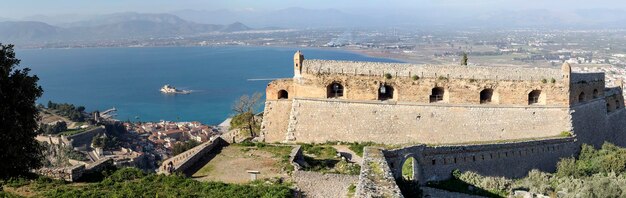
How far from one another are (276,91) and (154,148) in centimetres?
3607

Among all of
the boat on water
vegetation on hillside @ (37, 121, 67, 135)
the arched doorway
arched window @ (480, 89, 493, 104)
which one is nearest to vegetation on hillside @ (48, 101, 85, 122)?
vegetation on hillside @ (37, 121, 67, 135)

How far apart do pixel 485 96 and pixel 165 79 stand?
110265mm

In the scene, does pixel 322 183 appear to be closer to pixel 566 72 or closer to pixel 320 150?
pixel 320 150

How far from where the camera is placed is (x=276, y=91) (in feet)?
76.2

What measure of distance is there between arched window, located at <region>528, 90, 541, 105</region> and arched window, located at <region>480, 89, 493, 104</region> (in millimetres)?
1438

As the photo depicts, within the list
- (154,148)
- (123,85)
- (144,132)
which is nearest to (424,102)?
(154,148)

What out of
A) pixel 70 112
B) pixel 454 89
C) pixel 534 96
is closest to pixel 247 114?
pixel 454 89

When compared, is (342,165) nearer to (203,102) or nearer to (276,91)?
(276,91)

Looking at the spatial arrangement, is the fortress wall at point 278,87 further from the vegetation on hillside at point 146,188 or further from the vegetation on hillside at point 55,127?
the vegetation on hillside at point 55,127

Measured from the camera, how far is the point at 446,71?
21.4 metres

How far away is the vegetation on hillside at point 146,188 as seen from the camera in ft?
40.5

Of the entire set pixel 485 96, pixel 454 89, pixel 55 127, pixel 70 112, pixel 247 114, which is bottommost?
pixel 55 127

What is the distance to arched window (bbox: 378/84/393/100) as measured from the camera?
22000 mm

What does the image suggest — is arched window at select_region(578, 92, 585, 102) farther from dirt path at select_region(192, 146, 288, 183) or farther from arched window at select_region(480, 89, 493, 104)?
dirt path at select_region(192, 146, 288, 183)
